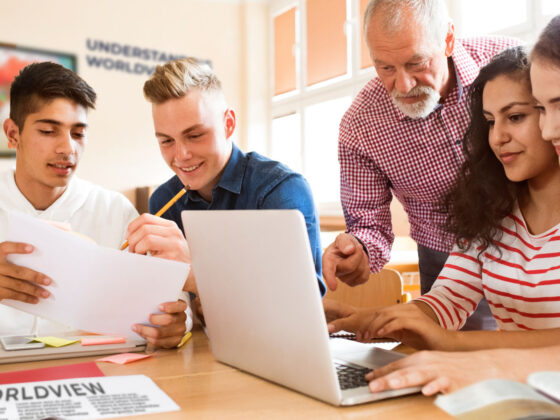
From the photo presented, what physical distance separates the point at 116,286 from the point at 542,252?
866mm

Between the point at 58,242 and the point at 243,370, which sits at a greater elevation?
the point at 58,242

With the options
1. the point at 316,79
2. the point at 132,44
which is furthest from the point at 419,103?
the point at 132,44

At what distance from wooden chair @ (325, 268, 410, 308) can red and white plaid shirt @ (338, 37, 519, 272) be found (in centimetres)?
15

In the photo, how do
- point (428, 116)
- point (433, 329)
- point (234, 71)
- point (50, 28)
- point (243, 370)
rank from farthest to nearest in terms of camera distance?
point (234, 71) → point (50, 28) → point (428, 116) → point (433, 329) → point (243, 370)

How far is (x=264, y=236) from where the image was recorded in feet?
2.56

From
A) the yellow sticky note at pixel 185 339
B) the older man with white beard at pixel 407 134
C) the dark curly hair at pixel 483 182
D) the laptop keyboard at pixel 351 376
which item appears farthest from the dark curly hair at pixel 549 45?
the yellow sticky note at pixel 185 339

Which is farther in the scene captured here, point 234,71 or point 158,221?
point 234,71

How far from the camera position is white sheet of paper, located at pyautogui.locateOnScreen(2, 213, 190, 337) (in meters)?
0.97

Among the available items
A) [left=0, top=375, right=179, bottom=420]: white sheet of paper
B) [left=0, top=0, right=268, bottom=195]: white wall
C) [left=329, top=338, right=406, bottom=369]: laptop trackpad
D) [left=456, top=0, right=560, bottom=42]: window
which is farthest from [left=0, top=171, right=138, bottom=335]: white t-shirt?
[left=0, top=0, right=268, bottom=195]: white wall

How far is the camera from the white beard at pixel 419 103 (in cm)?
163

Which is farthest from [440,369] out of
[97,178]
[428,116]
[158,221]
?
[97,178]

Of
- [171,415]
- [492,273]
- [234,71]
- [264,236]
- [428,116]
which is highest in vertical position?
[234,71]

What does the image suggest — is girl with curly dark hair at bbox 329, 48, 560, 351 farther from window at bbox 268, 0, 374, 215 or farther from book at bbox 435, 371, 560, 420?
window at bbox 268, 0, 374, 215

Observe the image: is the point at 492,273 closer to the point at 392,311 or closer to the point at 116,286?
the point at 392,311
